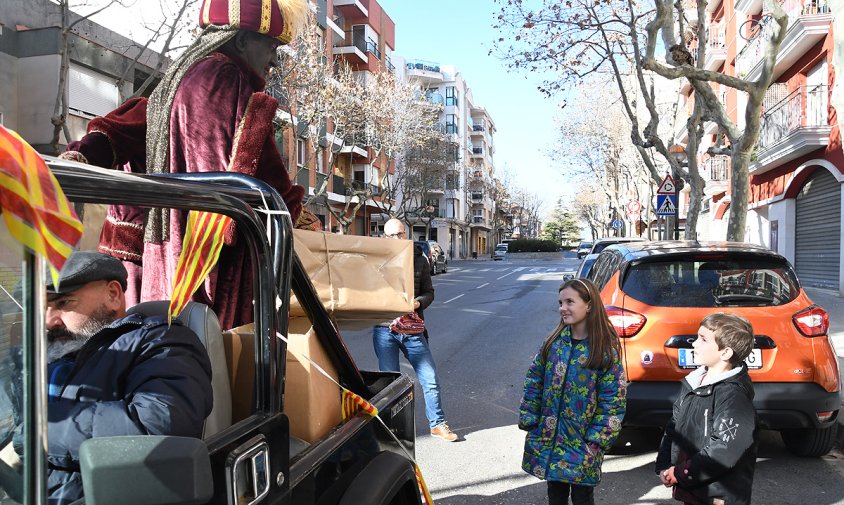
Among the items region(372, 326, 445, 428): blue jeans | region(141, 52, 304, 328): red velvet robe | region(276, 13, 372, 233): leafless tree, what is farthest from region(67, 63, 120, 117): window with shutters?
region(141, 52, 304, 328): red velvet robe

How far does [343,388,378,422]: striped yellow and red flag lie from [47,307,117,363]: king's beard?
781mm

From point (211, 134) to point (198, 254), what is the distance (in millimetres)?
741

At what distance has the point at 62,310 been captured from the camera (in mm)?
1604

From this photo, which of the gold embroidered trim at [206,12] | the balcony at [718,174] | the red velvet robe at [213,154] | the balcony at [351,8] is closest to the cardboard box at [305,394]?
the red velvet robe at [213,154]

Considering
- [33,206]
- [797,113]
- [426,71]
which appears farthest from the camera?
[426,71]

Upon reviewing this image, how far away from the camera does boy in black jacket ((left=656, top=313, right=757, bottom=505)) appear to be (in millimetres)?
2805

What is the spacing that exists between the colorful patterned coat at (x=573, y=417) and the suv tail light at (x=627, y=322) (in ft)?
4.13

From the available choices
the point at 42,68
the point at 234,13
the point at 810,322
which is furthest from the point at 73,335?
the point at 42,68

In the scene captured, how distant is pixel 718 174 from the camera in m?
28.5

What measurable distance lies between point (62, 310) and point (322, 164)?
112 feet

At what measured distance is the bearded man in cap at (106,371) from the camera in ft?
4.39

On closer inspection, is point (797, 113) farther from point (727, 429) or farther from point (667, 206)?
point (727, 429)

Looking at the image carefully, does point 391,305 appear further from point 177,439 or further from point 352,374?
point 177,439

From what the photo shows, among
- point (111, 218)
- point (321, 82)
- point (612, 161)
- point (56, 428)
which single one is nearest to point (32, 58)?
point (321, 82)
